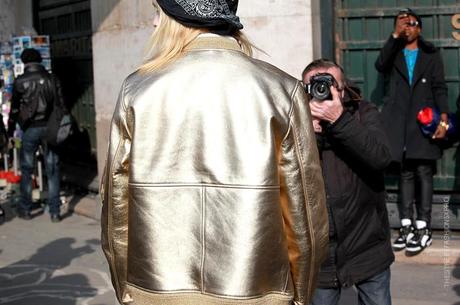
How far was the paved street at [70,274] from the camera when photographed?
271 inches

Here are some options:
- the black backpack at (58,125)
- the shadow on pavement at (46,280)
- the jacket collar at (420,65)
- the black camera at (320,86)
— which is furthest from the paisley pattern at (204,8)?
the black backpack at (58,125)

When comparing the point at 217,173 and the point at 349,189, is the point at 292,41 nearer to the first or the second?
the point at 349,189

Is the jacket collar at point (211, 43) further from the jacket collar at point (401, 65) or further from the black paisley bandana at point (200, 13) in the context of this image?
the jacket collar at point (401, 65)

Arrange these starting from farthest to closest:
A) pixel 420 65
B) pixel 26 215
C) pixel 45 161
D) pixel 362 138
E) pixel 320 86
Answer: pixel 26 215 < pixel 45 161 < pixel 420 65 < pixel 362 138 < pixel 320 86

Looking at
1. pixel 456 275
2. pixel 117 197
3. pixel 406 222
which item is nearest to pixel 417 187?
pixel 406 222

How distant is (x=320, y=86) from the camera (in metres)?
4.07

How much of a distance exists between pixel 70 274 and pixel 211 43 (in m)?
5.22

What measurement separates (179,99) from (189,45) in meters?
0.20

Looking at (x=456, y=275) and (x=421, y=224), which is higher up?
(x=421, y=224)

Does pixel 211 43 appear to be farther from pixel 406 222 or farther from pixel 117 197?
pixel 406 222

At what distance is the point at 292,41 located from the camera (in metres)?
8.13

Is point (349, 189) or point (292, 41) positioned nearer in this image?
point (349, 189)

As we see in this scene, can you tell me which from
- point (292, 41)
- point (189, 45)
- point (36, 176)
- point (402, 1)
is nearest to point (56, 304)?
point (292, 41)

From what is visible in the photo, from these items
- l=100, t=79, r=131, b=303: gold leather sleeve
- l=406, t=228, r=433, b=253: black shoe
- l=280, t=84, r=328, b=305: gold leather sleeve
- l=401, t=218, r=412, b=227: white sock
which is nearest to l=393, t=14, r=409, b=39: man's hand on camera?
l=401, t=218, r=412, b=227: white sock
